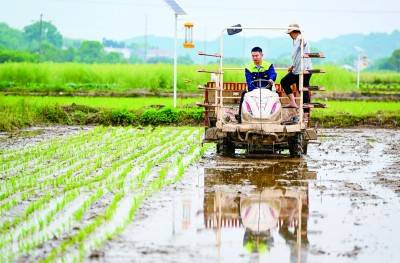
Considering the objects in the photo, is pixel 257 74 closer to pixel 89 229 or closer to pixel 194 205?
pixel 194 205

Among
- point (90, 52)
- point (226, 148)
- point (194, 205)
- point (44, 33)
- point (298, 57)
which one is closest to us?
point (194, 205)

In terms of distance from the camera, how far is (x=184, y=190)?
9172 millimetres

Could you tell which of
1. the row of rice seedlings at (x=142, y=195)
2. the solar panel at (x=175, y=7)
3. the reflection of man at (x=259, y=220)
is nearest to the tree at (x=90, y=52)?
the solar panel at (x=175, y=7)

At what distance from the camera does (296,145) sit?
1252 cm

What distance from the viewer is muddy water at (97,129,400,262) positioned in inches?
239

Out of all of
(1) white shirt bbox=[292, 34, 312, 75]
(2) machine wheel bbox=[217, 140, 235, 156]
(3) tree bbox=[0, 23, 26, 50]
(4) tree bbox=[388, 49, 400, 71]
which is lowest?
(2) machine wheel bbox=[217, 140, 235, 156]

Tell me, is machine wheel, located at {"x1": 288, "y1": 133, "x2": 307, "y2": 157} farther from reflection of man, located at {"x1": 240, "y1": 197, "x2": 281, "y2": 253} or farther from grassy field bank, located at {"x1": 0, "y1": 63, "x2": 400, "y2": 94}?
grassy field bank, located at {"x1": 0, "y1": 63, "x2": 400, "y2": 94}

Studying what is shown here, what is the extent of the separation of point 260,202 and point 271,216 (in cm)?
80

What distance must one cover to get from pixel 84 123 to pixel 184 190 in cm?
1169

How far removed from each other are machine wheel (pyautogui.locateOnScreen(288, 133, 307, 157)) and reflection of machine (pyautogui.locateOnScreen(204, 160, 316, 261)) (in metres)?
0.70

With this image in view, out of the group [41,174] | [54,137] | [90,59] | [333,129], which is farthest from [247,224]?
[90,59]

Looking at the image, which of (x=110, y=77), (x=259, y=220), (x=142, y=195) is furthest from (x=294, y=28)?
(x=110, y=77)

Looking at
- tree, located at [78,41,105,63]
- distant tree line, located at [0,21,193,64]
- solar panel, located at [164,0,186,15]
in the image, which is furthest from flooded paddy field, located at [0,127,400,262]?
tree, located at [78,41,105,63]

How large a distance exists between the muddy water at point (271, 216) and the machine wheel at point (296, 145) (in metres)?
0.40
